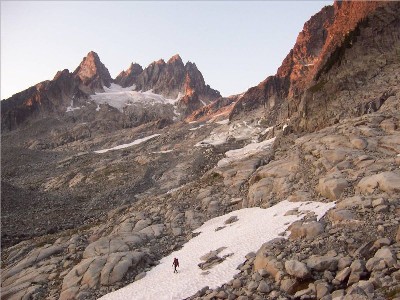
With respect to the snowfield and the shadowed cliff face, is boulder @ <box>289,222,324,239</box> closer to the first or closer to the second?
the snowfield

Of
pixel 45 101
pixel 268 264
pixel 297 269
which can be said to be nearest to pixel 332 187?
pixel 268 264

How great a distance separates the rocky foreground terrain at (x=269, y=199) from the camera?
58.4 feet

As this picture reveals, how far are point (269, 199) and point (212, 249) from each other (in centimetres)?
867

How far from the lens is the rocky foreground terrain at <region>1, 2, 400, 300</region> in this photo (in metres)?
17.8

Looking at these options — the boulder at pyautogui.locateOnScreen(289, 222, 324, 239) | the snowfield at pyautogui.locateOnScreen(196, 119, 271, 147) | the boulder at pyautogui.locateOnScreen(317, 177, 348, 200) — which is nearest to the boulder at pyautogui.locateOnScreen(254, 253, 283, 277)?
the boulder at pyautogui.locateOnScreen(289, 222, 324, 239)

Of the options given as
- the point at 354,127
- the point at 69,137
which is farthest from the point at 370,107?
the point at 69,137

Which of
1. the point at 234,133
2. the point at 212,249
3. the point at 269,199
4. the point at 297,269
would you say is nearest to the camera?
the point at 297,269

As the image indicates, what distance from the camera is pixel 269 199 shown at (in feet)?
105

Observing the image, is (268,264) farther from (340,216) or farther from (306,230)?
(340,216)

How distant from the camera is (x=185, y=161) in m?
75.7

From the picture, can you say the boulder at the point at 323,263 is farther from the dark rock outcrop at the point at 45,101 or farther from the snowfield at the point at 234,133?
the dark rock outcrop at the point at 45,101

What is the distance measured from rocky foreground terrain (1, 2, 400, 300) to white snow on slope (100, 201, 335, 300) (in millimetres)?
952

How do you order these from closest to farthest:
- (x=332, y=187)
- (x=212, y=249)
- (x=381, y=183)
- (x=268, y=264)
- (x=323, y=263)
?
(x=323, y=263) → (x=268, y=264) → (x=381, y=183) → (x=212, y=249) → (x=332, y=187)

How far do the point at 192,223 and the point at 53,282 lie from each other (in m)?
12.7
